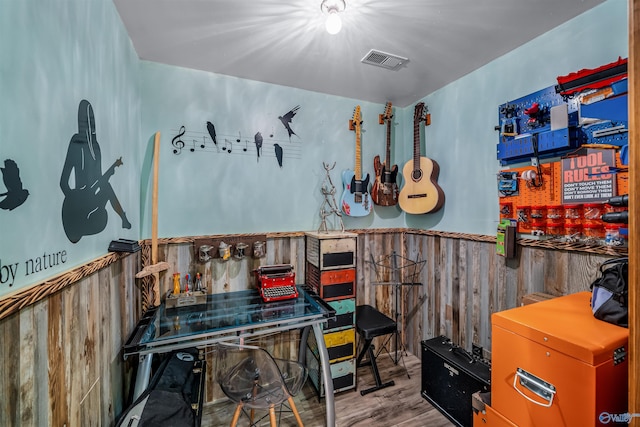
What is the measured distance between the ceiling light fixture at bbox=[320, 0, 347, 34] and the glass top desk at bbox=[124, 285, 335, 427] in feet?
5.80

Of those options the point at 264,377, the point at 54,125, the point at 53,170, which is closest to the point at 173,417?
the point at 264,377

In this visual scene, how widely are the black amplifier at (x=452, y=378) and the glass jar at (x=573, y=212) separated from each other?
110 centimetres

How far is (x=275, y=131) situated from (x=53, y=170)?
1723 mm

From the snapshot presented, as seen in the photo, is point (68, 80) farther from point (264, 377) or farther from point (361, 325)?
point (361, 325)

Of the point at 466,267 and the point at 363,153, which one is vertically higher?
the point at 363,153

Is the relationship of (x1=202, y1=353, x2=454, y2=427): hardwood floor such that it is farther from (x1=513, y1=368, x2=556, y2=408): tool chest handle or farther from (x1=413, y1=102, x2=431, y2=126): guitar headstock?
(x1=413, y1=102, x2=431, y2=126): guitar headstock

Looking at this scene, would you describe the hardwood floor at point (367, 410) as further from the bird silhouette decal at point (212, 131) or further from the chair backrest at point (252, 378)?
the bird silhouette decal at point (212, 131)

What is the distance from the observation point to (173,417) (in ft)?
3.89

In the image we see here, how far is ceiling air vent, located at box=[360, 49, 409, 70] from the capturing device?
1.98m

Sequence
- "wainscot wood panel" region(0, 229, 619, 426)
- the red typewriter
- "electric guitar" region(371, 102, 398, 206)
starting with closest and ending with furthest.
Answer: "wainscot wood panel" region(0, 229, 619, 426) < the red typewriter < "electric guitar" region(371, 102, 398, 206)

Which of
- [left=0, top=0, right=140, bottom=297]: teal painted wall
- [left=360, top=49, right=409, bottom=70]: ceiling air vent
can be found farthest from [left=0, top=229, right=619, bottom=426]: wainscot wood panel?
[left=360, top=49, right=409, bottom=70]: ceiling air vent

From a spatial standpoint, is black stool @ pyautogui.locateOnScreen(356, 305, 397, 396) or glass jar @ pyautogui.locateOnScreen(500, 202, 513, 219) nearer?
glass jar @ pyautogui.locateOnScreen(500, 202, 513, 219)

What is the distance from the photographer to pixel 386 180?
2.81 metres

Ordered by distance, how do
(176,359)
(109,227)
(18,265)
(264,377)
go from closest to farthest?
(18,265), (109,227), (264,377), (176,359)
